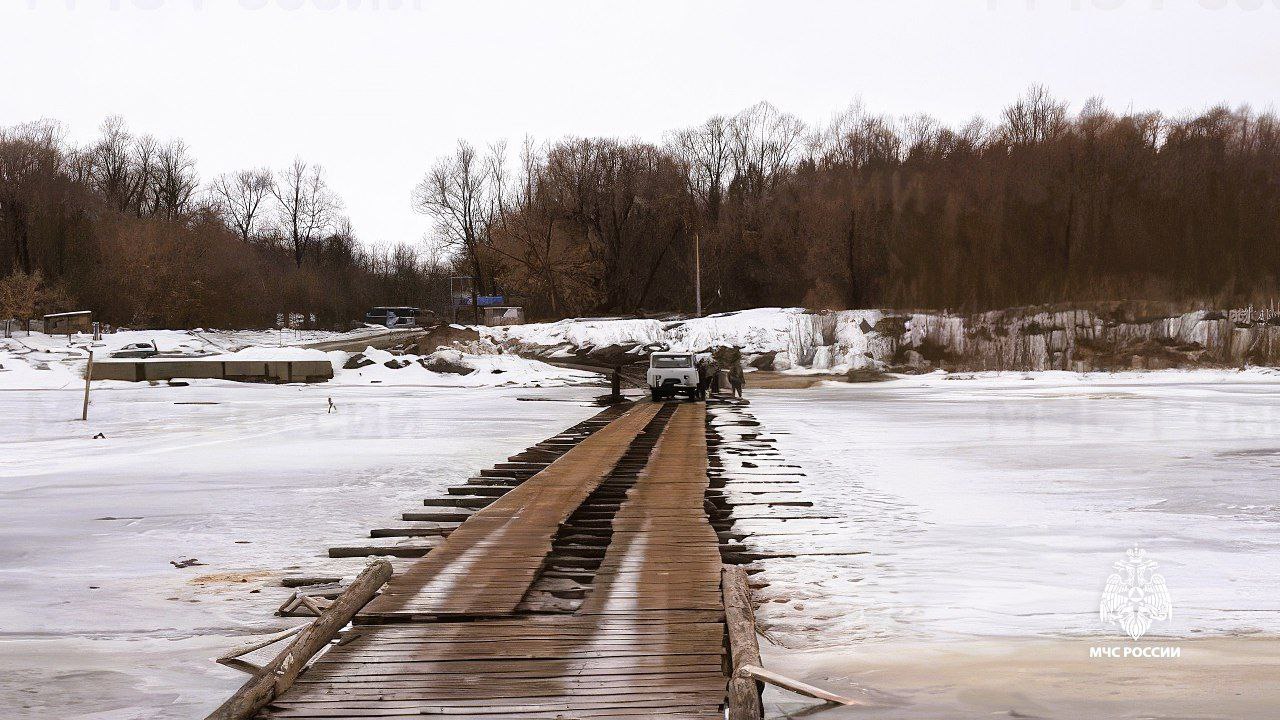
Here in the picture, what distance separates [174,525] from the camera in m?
11.1

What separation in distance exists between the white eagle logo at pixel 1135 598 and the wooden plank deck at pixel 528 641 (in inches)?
107

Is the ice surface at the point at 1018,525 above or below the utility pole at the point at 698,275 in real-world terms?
below

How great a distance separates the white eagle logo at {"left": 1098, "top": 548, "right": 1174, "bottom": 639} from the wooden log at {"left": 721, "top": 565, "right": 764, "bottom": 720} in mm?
2498

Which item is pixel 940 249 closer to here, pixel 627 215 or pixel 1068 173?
pixel 1068 173

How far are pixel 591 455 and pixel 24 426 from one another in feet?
50.6

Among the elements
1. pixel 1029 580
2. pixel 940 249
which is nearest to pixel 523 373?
pixel 940 249

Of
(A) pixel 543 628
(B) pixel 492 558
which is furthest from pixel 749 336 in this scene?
(A) pixel 543 628

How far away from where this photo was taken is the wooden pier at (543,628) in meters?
5.28

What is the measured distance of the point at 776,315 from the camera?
60938mm

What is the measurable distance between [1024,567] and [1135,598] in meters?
1.10

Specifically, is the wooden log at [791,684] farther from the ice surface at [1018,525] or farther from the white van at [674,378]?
the white van at [674,378]

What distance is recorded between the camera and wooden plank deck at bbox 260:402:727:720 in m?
5.24

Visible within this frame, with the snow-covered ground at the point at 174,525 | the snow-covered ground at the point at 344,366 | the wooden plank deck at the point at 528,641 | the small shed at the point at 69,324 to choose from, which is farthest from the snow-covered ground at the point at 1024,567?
the small shed at the point at 69,324

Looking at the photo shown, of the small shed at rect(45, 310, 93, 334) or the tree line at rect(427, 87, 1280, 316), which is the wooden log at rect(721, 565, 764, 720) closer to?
the tree line at rect(427, 87, 1280, 316)
